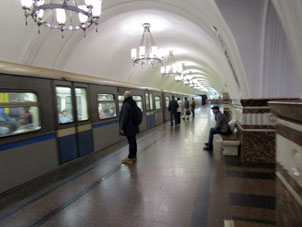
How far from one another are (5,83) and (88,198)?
247 centimetres

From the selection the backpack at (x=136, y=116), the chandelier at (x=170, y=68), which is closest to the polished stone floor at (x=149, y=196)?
the backpack at (x=136, y=116)

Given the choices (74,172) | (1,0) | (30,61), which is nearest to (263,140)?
(74,172)

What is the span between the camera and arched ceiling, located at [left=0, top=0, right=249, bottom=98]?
625 cm

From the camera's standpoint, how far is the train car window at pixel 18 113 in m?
3.75

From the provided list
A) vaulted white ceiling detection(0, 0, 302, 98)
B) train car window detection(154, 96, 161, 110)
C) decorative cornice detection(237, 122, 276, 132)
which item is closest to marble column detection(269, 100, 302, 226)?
decorative cornice detection(237, 122, 276, 132)

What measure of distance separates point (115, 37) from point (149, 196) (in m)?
9.17

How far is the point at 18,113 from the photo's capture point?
158 inches

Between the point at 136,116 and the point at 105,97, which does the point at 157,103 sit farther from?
the point at 136,116

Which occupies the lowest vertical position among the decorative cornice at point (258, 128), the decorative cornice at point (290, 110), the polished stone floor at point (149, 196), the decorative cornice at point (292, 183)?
the polished stone floor at point (149, 196)

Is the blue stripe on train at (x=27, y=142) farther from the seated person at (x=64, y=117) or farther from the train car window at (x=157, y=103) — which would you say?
the train car window at (x=157, y=103)

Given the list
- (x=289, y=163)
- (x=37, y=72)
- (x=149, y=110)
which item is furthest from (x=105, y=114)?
(x=289, y=163)

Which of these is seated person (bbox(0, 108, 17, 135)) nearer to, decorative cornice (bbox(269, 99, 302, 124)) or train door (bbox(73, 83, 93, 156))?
train door (bbox(73, 83, 93, 156))

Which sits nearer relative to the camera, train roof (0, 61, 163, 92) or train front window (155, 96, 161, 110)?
train roof (0, 61, 163, 92)

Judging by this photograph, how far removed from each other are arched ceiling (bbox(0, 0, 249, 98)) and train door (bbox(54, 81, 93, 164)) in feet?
10.3
